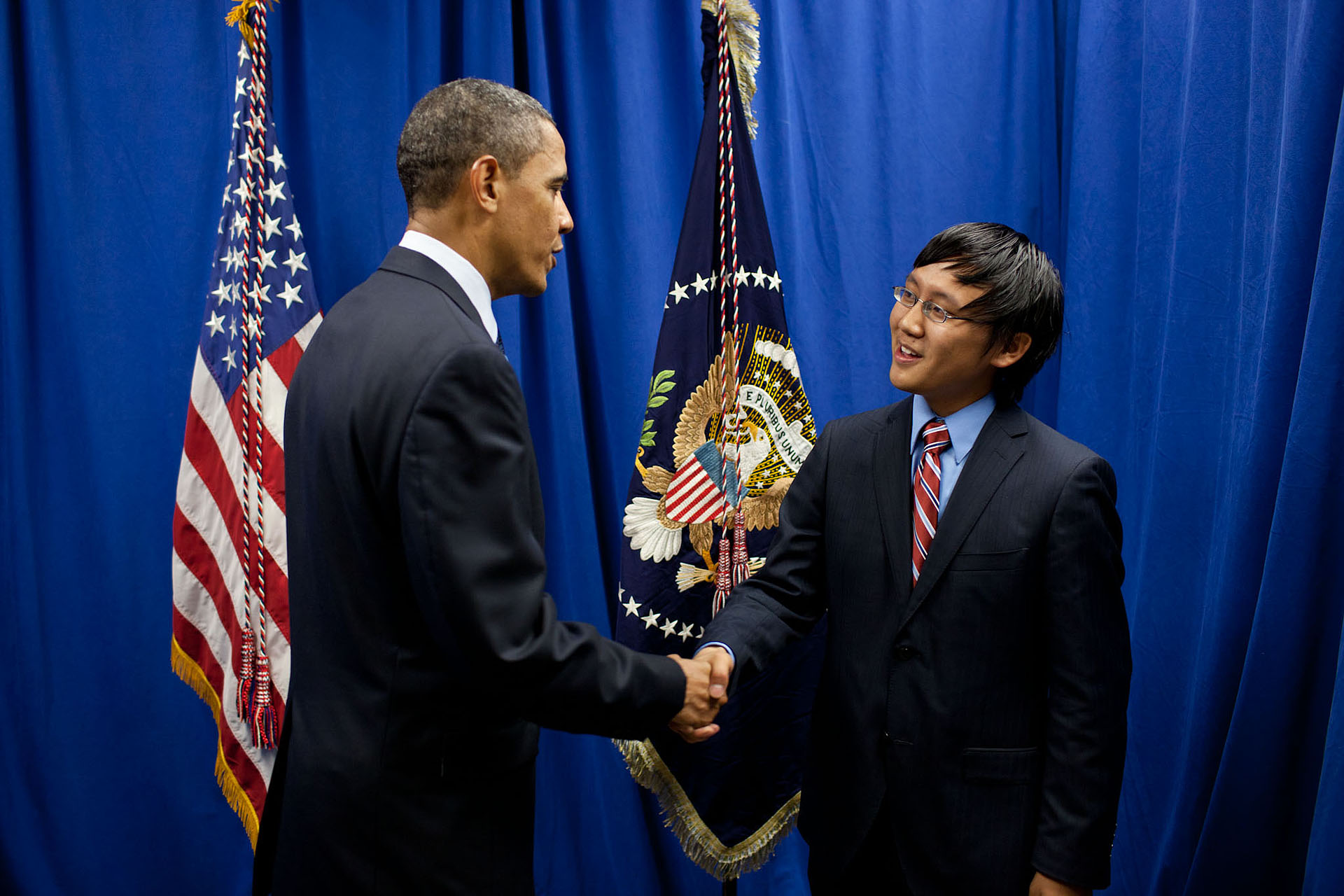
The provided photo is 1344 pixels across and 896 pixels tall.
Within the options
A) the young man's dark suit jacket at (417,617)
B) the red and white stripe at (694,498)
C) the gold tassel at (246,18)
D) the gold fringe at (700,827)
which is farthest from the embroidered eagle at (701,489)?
the gold tassel at (246,18)

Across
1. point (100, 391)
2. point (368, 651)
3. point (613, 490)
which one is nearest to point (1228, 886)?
point (613, 490)

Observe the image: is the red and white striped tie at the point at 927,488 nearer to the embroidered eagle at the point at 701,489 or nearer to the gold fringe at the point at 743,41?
the embroidered eagle at the point at 701,489

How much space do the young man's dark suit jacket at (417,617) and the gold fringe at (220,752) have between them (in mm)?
1039

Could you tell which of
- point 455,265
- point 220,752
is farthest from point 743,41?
point 220,752

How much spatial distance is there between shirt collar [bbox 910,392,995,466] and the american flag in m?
1.51

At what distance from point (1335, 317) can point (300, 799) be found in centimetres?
205

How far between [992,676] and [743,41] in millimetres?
1625

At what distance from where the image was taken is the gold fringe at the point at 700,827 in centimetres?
229

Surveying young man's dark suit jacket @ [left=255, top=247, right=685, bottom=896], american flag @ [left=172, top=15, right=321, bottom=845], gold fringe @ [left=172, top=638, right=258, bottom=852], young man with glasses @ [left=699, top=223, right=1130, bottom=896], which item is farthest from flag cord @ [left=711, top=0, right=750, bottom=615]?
gold fringe @ [left=172, top=638, right=258, bottom=852]

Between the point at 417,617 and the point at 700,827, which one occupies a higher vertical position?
the point at 417,617

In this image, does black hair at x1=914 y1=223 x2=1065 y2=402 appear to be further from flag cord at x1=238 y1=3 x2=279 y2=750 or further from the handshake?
flag cord at x1=238 y1=3 x2=279 y2=750

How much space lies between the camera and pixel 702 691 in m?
1.61

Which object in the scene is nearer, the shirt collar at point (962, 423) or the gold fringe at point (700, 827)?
the shirt collar at point (962, 423)

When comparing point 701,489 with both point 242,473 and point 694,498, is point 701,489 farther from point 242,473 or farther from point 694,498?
point 242,473
